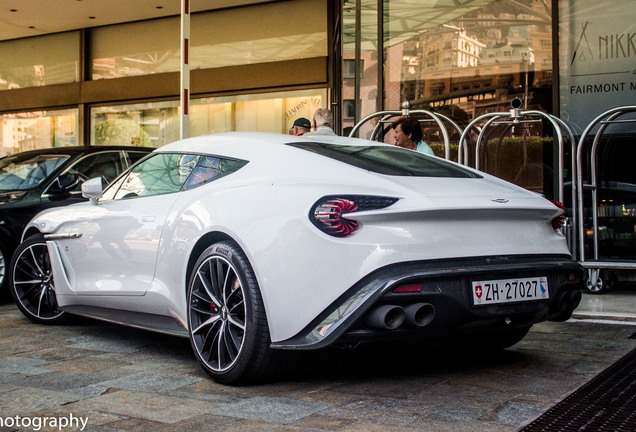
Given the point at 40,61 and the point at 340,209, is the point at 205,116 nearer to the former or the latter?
the point at 40,61

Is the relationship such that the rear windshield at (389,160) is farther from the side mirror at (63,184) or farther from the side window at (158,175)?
the side mirror at (63,184)

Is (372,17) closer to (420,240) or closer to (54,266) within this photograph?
(54,266)

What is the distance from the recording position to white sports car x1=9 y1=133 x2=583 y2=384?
342cm

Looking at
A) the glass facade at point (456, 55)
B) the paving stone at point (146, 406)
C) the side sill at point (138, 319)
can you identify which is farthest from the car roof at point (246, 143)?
the glass facade at point (456, 55)

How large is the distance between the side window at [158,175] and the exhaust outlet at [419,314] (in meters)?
1.77

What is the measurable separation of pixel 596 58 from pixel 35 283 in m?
6.22

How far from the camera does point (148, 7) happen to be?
16359 mm

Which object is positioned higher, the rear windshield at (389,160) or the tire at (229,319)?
the rear windshield at (389,160)

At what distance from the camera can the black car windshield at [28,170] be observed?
7.66 metres

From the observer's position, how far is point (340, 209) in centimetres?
349

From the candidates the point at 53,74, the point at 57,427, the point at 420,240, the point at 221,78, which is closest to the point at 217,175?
the point at 420,240

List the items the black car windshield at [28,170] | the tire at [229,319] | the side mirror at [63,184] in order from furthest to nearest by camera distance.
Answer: the black car windshield at [28,170], the side mirror at [63,184], the tire at [229,319]

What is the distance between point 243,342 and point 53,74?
55.1ft

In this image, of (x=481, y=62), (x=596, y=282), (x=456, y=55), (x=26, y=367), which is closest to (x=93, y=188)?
(x=26, y=367)
